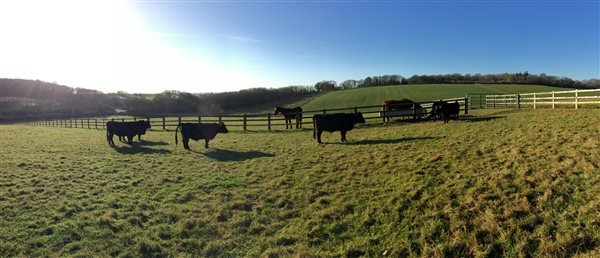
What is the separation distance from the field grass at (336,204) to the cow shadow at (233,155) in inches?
36.7

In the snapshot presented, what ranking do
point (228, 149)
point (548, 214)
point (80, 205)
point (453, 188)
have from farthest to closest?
point (228, 149) < point (80, 205) < point (453, 188) < point (548, 214)

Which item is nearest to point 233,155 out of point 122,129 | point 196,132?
point 196,132

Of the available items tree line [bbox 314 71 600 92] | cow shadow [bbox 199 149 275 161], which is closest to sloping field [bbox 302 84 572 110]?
tree line [bbox 314 71 600 92]

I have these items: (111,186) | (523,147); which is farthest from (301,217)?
(523,147)

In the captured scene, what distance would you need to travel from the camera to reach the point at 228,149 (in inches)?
493

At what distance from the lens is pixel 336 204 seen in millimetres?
5789

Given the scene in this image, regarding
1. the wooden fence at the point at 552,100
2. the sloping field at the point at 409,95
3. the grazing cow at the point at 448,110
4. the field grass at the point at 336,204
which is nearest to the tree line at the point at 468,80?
the sloping field at the point at 409,95

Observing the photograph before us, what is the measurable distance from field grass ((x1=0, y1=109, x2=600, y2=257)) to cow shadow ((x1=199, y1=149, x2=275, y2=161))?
932mm

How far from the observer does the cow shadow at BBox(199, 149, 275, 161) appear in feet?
34.4

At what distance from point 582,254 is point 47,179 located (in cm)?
1076

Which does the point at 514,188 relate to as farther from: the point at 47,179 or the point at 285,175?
the point at 47,179

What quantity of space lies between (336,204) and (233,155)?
6074 mm

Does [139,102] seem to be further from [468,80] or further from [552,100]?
[468,80]

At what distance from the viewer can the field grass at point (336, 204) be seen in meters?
4.38
